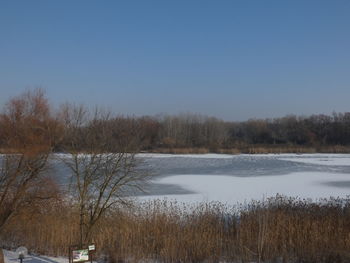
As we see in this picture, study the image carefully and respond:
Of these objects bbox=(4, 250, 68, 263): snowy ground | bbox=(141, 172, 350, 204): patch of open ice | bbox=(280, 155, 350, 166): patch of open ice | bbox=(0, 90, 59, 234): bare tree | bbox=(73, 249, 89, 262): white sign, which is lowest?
bbox=(4, 250, 68, 263): snowy ground

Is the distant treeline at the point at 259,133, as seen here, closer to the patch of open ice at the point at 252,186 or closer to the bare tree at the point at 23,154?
the patch of open ice at the point at 252,186

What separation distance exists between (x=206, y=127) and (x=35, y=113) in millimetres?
43344

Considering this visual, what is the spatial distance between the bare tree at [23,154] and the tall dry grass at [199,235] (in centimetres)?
40

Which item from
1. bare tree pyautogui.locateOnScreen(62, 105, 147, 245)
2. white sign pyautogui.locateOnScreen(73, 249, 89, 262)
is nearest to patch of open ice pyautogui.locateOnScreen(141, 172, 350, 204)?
bare tree pyautogui.locateOnScreen(62, 105, 147, 245)

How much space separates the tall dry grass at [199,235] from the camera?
5500mm

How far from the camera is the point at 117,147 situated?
615cm

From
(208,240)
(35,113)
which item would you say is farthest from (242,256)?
(35,113)

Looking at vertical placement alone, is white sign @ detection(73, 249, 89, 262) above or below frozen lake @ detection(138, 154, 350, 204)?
above

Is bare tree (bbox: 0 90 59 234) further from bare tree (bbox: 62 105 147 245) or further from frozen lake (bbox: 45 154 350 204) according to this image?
frozen lake (bbox: 45 154 350 204)

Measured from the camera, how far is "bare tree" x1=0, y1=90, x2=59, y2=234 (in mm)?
5613

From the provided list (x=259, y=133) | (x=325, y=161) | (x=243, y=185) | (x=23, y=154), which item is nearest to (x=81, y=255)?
(x=23, y=154)

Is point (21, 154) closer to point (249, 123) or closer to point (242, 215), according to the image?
point (242, 215)

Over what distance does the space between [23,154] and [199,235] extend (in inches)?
118

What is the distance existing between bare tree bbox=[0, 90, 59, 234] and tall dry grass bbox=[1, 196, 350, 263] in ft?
1.30
